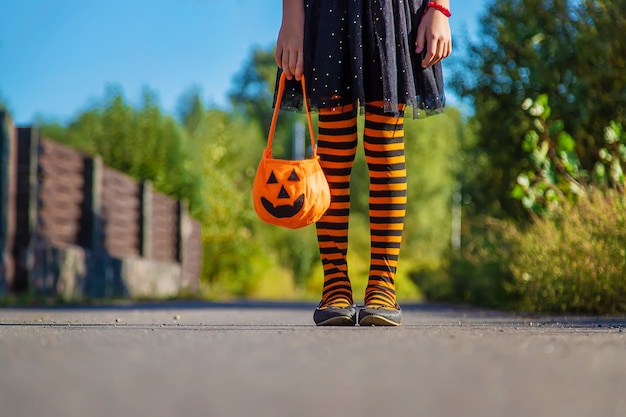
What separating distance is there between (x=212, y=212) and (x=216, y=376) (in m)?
16.6

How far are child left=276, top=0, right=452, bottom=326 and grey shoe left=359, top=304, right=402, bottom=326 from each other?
6.6 inches

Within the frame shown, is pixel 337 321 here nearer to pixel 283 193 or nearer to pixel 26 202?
pixel 283 193

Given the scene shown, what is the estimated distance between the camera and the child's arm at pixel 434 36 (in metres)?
3.26

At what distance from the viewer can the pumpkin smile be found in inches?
119

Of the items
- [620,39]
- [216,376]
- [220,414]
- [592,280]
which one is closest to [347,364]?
[216,376]

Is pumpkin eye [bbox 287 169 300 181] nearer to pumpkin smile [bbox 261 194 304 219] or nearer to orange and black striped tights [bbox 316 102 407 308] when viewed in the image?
pumpkin smile [bbox 261 194 304 219]

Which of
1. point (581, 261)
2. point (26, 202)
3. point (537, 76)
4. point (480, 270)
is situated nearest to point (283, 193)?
point (581, 261)

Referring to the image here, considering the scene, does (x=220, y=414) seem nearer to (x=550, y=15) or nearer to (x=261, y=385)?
(x=261, y=385)

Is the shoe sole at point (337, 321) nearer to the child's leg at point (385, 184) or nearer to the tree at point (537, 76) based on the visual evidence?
the child's leg at point (385, 184)

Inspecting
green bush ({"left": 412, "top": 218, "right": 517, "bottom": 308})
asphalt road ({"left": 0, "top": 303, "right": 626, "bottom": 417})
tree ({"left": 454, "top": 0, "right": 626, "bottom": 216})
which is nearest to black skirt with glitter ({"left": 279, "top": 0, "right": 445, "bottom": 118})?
asphalt road ({"left": 0, "top": 303, "right": 626, "bottom": 417})

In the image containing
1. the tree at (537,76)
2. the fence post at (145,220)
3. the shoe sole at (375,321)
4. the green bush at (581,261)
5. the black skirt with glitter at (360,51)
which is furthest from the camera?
the fence post at (145,220)

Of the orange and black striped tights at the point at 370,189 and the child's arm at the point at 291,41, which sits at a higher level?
the child's arm at the point at 291,41

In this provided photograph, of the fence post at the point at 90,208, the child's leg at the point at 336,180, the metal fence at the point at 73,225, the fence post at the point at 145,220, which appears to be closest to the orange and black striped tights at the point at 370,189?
the child's leg at the point at 336,180

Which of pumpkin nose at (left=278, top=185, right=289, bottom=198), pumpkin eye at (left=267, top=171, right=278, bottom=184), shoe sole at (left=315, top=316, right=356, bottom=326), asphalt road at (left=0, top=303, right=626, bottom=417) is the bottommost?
asphalt road at (left=0, top=303, right=626, bottom=417)
